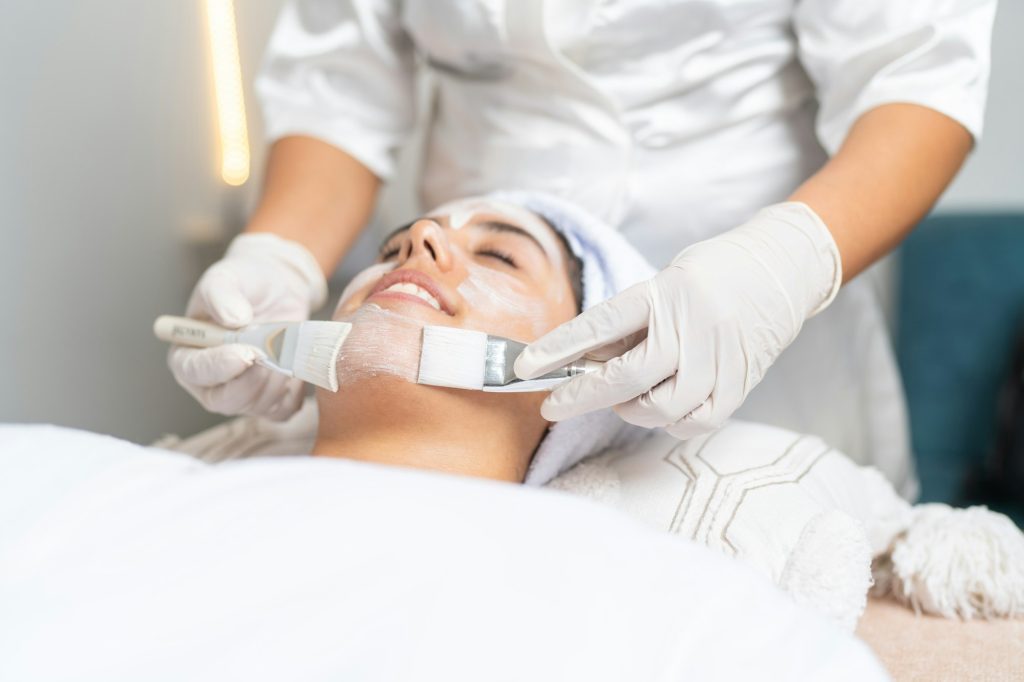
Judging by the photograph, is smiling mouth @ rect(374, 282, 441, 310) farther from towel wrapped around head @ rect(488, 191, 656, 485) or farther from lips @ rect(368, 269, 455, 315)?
towel wrapped around head @ rect(488, 191, 656, 485)

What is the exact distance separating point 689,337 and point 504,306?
29 centimetres

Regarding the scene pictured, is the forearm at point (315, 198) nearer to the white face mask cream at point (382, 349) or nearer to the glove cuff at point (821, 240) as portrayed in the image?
the white face mask cream at point (382, 349)

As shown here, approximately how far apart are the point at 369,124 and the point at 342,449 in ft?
2.79

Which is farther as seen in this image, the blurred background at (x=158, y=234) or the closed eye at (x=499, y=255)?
the blurred background at (x=158, y=234)

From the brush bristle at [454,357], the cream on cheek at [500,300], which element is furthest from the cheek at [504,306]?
the brush bristle at [454,357]

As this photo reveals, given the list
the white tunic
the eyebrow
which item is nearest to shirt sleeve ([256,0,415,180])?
the white tunic

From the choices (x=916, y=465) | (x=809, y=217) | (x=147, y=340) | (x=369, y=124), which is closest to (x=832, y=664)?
(x=809, y=217)

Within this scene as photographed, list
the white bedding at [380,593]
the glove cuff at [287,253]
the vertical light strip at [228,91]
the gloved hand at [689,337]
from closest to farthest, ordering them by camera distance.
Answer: the white bedding at [380,593], the gloved hand at [689,337], the glove cuff at [287,253], the vertical light strip at [228,91]

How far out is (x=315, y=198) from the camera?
1.70m

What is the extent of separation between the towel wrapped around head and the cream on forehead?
0.03 metres

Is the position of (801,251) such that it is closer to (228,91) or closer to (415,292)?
(415,292)

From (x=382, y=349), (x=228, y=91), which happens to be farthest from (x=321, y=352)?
(x=228, y=91)

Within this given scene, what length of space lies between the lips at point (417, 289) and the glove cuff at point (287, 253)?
1.24 feet

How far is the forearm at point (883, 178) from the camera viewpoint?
4.03 feet
